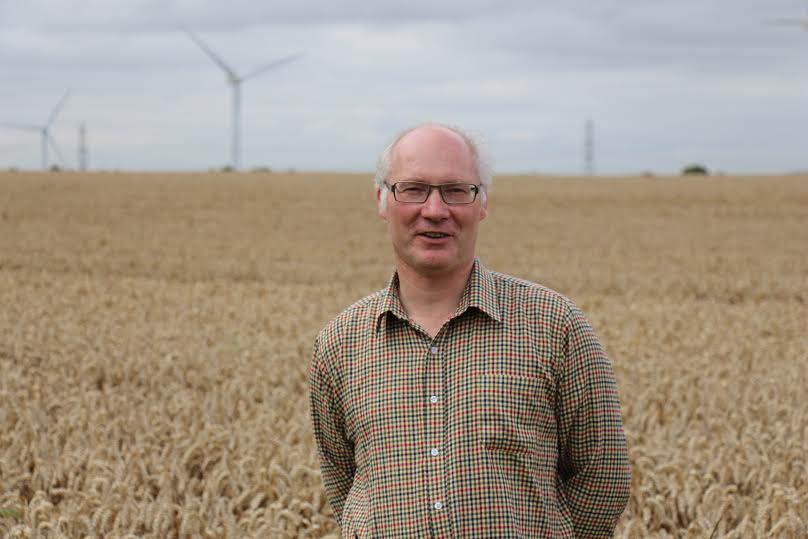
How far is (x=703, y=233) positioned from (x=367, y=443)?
29727 millimetres

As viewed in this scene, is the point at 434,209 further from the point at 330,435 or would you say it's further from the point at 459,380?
the point at 330,435

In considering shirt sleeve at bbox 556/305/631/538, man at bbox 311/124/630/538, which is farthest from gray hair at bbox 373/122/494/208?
shirt sleeve at bbox 556/305/631/538

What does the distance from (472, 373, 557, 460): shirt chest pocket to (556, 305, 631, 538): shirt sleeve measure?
0.37 feet

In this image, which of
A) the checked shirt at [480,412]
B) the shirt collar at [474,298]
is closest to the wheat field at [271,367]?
the checked shirt at [480,412]

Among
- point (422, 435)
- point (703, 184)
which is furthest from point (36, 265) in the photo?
point (703, 184)

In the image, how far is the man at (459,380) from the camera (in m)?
2.88

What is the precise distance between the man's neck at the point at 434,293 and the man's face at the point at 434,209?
1.3 inches

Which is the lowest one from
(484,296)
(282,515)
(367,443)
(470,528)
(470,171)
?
(282,515)

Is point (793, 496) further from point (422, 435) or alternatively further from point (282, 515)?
point (422, 435)

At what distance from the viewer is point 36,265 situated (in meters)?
21.4

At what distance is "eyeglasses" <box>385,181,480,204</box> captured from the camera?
114 inches

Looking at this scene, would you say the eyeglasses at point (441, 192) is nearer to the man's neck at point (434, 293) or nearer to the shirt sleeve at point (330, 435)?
the man's neck at point (434, 293)

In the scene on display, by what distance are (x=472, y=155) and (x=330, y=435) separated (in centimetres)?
107

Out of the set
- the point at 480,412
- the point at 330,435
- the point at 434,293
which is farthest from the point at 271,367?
the point at 480,412
